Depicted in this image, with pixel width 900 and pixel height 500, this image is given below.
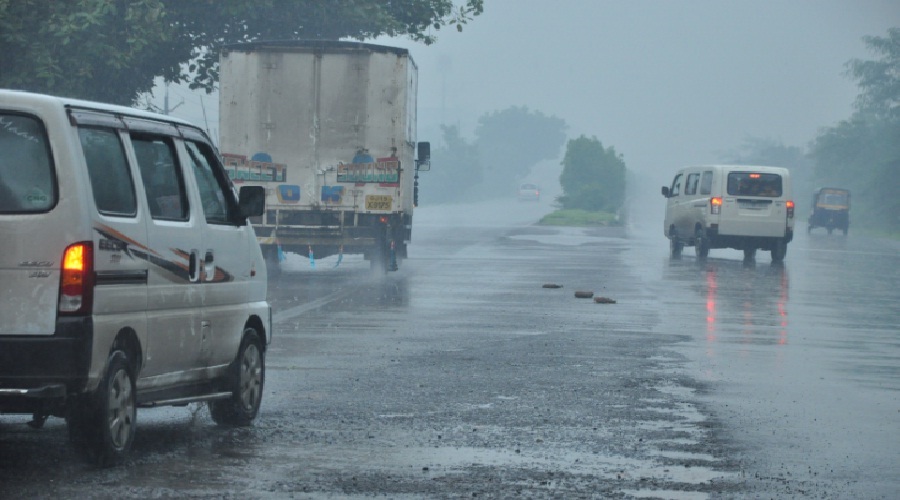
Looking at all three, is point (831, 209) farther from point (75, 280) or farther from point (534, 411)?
point (75, 280)

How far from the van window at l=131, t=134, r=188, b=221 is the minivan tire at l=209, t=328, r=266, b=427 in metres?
1.15

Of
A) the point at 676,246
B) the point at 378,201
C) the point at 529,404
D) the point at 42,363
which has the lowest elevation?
the point at 676,246

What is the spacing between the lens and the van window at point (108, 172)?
733 cm

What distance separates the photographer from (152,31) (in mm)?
27328

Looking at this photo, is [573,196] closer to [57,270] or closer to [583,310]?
[583,310]

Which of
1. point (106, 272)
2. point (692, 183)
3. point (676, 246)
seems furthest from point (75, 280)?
point (676, 246)

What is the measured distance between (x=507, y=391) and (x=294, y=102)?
13.8 metres

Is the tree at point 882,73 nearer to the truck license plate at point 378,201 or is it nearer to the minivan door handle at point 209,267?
the truck license plate at point 378,201

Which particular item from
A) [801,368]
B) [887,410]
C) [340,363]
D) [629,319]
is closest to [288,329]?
[340,363]

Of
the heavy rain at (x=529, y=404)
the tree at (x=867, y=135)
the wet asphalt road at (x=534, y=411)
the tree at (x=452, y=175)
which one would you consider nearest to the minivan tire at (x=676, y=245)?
the heavy rain at (x=529, y=404)

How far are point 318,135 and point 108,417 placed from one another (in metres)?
16.8

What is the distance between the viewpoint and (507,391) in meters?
10.7

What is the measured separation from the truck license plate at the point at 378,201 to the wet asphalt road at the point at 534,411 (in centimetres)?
345

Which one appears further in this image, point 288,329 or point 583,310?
point 583,310
